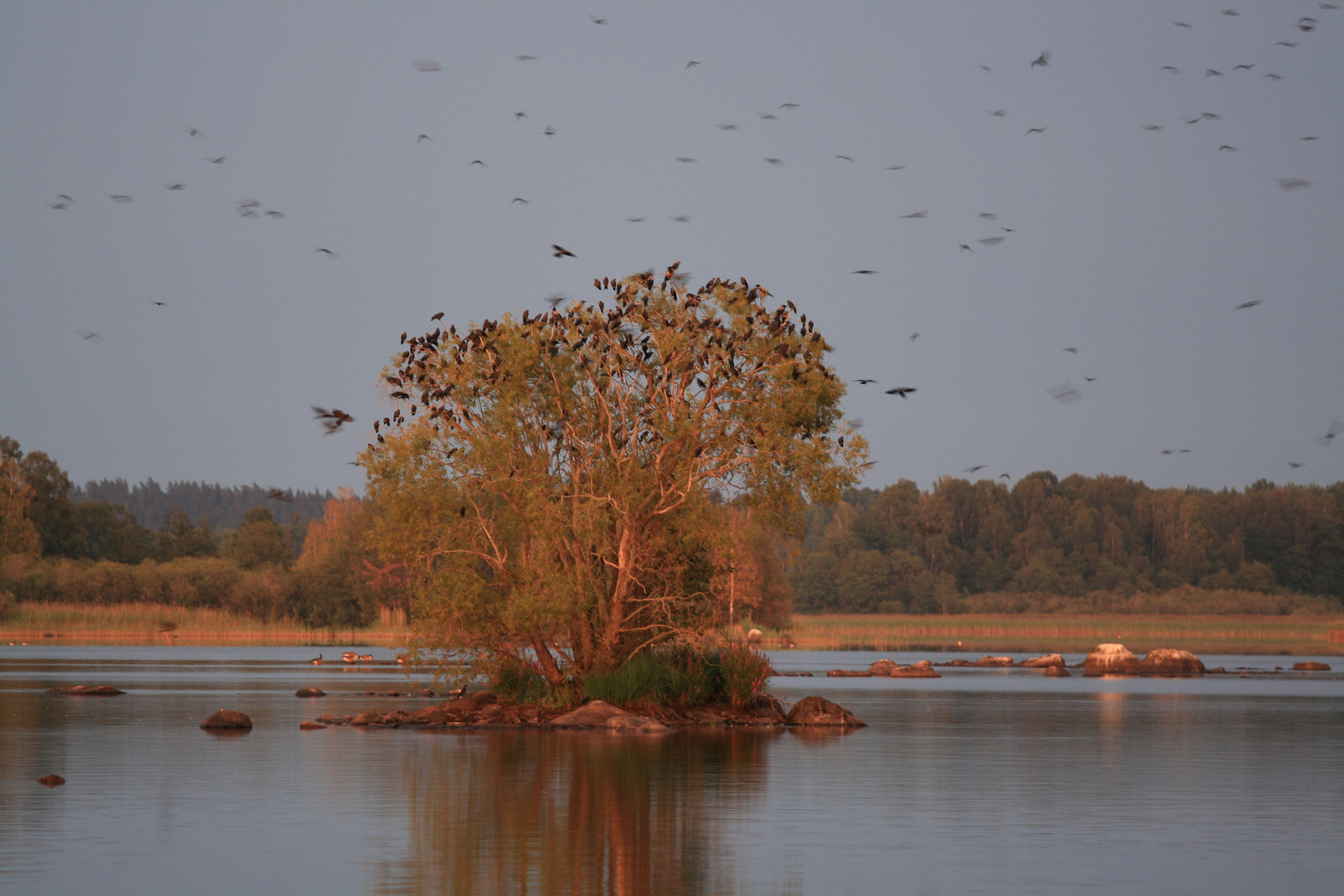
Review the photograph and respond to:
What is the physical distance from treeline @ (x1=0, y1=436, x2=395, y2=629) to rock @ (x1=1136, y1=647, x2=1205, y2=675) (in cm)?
3689

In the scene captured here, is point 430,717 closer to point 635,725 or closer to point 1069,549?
point 635,725

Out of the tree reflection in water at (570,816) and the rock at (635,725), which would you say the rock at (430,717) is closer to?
the rock at (635,725)

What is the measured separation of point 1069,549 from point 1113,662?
316ft

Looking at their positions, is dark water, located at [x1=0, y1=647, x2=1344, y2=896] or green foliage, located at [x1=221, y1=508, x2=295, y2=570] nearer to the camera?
dark water, located at [x1=0, y1=647, x2=1344, y2=896]

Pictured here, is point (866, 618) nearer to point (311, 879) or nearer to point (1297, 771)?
point (1297, 771)

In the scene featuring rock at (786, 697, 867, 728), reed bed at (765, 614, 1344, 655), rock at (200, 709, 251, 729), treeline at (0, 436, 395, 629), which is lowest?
reed bed at (765, 614, 1344, 655)

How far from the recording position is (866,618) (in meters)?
138

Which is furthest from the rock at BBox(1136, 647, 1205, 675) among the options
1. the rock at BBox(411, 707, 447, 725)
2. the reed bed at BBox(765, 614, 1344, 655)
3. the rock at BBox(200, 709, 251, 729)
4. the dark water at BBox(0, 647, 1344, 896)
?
the rock at BBox(200, 709, 251, 729)

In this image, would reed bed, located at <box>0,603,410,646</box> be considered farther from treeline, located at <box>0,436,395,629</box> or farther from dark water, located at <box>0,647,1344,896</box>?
dark water, located at <box>0,647,1344,896</box>

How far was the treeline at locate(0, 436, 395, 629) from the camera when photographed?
91625mm

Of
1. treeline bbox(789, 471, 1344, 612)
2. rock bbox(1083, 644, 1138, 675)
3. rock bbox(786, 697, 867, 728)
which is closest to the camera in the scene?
rock bbox(786, 697, 867, 728)

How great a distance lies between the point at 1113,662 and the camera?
229ft

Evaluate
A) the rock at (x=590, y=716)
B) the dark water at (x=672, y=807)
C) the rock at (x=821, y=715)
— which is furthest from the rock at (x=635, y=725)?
the rock at (x=821, y=715)

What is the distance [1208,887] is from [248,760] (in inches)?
667
